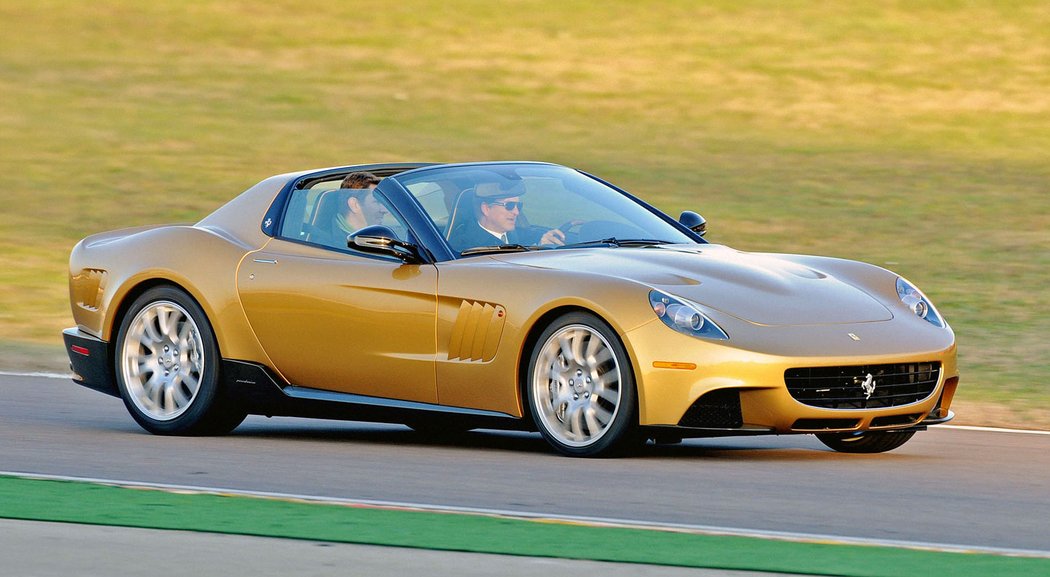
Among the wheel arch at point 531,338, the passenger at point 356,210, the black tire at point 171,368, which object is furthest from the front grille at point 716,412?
the black tire at point 171,368

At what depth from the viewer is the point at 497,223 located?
29.5 feet

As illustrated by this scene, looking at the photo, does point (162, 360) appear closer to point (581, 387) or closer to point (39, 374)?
point (581, 387)

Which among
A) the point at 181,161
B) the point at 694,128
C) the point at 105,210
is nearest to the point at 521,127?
the point at 694,128

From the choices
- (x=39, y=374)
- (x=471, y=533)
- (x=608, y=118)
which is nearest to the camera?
(x=471, y=533)

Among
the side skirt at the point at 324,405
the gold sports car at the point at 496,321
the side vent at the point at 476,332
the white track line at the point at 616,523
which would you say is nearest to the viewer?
the white track line at the point at 616,523

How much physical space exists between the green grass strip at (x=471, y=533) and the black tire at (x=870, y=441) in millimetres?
2780

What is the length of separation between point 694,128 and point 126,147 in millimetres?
7895

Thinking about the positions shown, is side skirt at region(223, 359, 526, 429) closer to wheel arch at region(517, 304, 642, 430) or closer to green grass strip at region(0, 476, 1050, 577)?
wheel arch at region(517, 304, 642, 430)

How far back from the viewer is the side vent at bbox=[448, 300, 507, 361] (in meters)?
8.40

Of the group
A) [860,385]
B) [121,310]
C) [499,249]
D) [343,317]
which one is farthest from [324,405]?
[860,385]

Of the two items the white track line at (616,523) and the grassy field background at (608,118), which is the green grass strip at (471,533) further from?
the grassy field background at (608,118)

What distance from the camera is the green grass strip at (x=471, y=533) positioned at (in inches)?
227

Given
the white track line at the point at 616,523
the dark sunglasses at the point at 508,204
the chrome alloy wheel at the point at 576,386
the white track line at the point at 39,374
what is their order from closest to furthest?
the white track line at the point at 616,523 < the chrome alloy wheel at the point at 576,386 < the dark sunglasses at the point at 508,204 < the white track line at the point at 39,374

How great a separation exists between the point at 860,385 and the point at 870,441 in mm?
890
